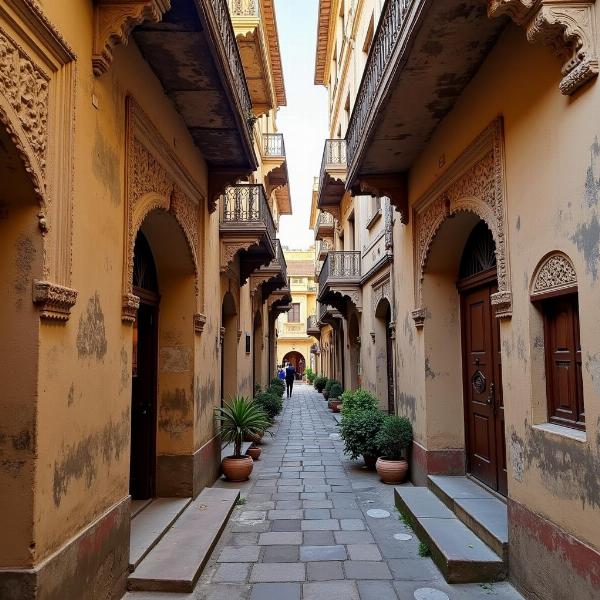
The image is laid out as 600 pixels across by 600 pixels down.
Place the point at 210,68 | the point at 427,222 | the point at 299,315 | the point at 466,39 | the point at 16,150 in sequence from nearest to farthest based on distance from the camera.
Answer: the point at 16,150 → the point at 466,39 → the point at 210,68 → the point at 427,222 → the point at 299,315

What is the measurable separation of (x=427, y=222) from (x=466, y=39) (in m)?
2.81

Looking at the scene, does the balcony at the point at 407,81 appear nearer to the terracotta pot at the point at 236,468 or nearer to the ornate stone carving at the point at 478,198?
the ornate stone carving at the point at 478,198

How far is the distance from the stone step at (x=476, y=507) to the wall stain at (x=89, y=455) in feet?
10.9

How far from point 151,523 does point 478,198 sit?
4.68 meters

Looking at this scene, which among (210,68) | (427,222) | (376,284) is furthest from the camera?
(376,284)

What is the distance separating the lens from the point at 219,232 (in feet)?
30.7

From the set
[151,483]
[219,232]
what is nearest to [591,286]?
[151,483]

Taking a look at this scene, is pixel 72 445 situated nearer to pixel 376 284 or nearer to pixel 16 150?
pixel 16 150

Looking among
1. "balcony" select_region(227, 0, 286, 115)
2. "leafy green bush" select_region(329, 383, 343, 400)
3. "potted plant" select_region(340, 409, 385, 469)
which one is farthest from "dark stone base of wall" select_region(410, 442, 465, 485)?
"leafy green bush" select_region(329, 383, 343, 400)

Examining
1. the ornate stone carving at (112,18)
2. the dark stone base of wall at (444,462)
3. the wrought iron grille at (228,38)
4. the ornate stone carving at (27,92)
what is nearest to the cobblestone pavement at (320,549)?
the dark stone base of wall at (444,462)

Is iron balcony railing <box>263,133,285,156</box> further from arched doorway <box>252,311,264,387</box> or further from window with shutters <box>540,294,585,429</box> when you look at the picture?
window with shutters <box>540,294,585,429</box>

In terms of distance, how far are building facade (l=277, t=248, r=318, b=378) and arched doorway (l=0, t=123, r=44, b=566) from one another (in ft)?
134

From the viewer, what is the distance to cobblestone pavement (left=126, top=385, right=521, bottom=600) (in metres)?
4.40

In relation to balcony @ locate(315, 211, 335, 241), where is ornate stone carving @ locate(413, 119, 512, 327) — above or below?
below
